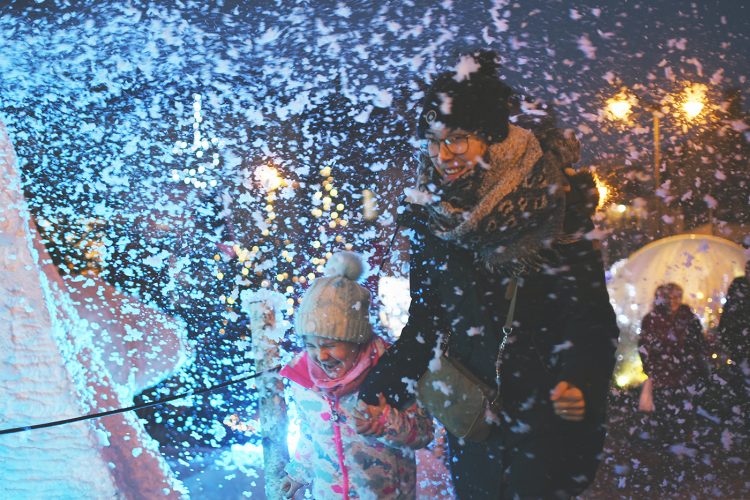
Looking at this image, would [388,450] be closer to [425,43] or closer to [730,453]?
[425,43]

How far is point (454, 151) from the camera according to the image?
155 cm

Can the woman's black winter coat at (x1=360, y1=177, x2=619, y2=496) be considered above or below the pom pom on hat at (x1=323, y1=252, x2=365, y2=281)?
above

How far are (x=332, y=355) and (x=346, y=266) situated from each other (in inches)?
14.4

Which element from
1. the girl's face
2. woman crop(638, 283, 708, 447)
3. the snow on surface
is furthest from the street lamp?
the snow on surface

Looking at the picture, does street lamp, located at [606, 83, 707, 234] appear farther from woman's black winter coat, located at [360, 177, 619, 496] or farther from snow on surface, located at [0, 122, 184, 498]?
snow on surface, located at [0, 122, 184, 498]

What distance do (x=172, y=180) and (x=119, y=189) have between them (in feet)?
1.13

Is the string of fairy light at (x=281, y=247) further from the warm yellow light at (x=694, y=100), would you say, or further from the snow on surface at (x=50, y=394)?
the warm yellow light at (x=694, y=100)

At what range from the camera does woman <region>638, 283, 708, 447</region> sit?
405cm

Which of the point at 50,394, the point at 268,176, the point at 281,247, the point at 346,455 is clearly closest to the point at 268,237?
the point at 281,247

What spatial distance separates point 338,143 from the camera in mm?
4012

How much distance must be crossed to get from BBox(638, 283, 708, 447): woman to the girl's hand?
3.03 m

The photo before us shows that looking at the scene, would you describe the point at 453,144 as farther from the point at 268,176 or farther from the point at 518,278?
the point at 268,176

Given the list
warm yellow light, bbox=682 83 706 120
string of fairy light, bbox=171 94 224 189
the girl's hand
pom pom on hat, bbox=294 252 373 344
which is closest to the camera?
the girl's hand

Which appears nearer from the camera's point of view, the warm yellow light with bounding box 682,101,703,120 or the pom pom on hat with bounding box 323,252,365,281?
the pom pom on hat with bounding box 323,252,365,281
